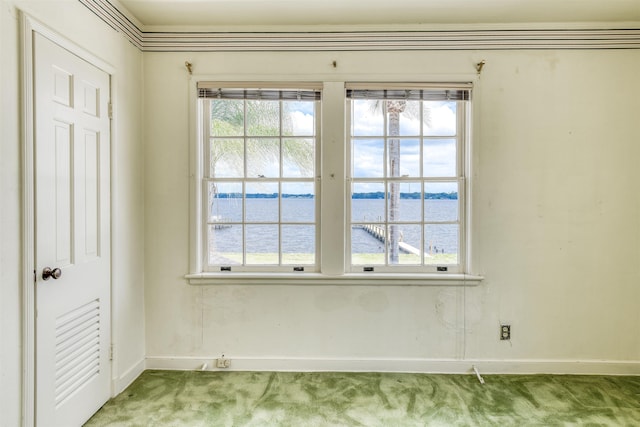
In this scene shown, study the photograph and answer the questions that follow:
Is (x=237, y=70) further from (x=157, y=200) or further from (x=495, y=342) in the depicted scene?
(x=495, y=342)

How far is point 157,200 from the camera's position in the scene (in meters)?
2.50

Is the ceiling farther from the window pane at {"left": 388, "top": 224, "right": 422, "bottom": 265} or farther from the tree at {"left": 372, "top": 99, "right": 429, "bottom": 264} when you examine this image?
the window pane at {"left": 388, "top": 224, "right": 422, "bottom": 265}

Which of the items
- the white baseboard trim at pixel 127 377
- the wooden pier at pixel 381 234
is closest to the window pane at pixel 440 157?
the wooden pier at pixel 381 234

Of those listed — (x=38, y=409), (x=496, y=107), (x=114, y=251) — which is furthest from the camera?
(x=496, y=107)

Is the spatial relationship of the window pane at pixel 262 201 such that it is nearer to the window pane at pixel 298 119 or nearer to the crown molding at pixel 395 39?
the window pane at pixel 298 119

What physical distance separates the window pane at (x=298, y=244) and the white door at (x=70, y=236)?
1.20 metres

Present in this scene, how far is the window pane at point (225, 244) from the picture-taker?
259 centimetres

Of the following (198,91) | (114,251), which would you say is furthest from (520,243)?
(114,251)

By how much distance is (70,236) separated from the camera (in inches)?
70.9

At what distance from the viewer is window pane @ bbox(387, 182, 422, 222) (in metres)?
2.56

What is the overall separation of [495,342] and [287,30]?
9.27 ft

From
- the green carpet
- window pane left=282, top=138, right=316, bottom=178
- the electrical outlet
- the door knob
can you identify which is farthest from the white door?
the electrical outlet

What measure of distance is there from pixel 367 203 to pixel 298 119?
33.4 inches

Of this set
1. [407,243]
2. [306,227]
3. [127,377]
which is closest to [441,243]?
[407,243]
